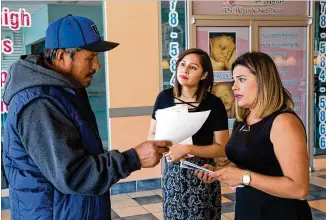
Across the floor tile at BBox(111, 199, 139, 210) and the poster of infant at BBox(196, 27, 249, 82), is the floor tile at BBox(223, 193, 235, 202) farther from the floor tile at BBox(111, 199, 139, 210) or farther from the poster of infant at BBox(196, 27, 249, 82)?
the poster of infant at BBox(196, 27, 249, 82)

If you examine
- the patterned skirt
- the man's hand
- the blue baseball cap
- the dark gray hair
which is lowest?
the patterned skirt

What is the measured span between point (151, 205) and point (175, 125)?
3233mm

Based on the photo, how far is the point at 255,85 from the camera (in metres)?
1.88

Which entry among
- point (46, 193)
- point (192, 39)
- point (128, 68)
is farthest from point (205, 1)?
point (46, 193)

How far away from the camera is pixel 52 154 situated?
142cm

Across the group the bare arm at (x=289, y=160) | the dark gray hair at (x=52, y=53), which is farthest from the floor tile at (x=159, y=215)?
the dark gray hair at (x=52, y=53)

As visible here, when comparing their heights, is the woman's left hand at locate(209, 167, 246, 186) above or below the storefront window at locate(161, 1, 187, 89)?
below

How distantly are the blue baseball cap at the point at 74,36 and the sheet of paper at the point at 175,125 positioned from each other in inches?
17.9

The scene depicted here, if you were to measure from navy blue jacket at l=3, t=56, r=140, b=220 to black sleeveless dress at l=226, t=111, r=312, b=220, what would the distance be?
0.60 meters

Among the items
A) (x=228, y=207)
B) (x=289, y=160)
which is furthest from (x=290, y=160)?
(x=228, y=207)

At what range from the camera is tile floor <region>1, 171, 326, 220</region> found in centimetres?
451

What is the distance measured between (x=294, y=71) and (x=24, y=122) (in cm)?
547

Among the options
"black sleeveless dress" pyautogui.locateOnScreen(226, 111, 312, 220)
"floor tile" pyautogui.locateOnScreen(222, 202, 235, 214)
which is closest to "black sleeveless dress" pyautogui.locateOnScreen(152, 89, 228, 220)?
"black sleeveless dress" pyautogui.locateOnScreen(226, 111, 312, 220)

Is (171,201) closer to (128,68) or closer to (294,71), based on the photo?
(128,68)
